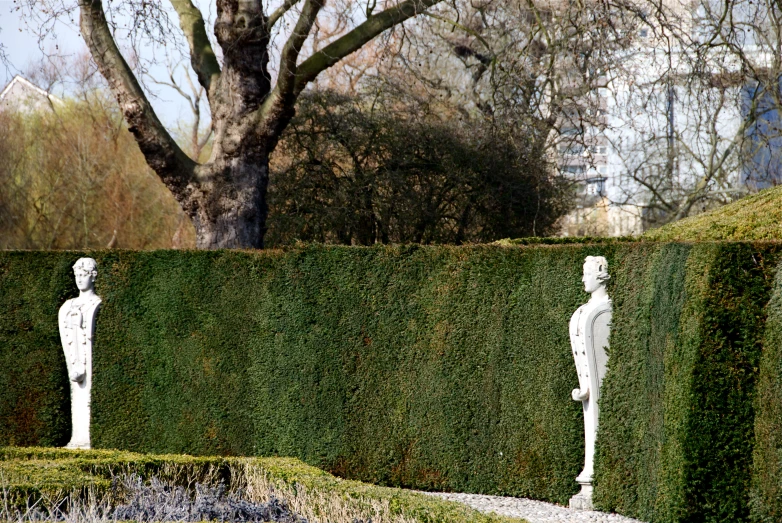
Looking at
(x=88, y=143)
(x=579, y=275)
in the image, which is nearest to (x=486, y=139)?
(x=579, y=275)

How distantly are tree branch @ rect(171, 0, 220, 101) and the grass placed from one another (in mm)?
5689

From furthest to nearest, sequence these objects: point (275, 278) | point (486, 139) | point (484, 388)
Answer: point (486, 139)
point (275, 278)
point (484, 388)

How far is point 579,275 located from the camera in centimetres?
702

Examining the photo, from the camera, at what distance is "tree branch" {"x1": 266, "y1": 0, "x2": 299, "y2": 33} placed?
35.5ft

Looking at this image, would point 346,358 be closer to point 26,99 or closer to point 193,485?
point 193,485

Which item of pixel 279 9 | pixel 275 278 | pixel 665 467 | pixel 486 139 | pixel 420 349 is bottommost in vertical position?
pixel 665 467

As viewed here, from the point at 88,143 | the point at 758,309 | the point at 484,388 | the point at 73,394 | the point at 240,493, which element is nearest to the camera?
the point at 758,309

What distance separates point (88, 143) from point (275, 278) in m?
15.1

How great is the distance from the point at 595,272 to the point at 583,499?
1.79 meters

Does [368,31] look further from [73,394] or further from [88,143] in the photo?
[88,143]

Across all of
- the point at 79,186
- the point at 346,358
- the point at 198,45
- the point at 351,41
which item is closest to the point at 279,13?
the point at 351,41

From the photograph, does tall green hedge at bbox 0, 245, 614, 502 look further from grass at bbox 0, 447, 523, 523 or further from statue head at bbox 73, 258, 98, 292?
grass at bbox 0, 447, 523, 523

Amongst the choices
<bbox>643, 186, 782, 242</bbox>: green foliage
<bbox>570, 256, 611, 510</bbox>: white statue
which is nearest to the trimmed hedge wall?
<bbox>570, 256, 611, 510</bbox>: white statue

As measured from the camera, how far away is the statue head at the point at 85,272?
9258mm
